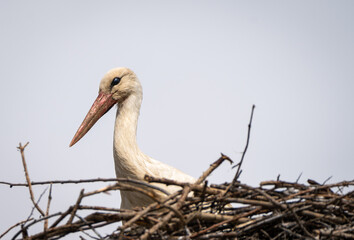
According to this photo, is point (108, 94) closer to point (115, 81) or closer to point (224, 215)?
point (115, 81)

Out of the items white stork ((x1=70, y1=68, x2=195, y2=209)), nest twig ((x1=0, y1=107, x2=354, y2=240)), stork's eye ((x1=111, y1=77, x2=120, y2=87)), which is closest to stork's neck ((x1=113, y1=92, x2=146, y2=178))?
white stork ((x1=70, y1=68, x2=195, y2=209))

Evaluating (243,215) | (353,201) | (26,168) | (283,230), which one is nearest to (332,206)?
(353,201)

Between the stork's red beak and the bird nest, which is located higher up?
the stork's red beak

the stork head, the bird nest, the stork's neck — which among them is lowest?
the bird nest

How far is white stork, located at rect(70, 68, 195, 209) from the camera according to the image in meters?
3.50

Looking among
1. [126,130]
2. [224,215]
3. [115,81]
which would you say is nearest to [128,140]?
[126,130]

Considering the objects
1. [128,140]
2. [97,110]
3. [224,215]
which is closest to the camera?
[224,215]

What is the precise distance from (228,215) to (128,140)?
1353 mm

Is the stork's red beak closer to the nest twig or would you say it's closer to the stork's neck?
the stork's neck

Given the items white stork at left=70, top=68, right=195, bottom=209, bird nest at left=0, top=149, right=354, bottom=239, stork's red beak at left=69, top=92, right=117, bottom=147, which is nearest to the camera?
bird nest at left=0, top=149, right=354, bottom=239

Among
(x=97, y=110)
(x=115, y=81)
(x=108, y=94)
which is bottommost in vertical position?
(x=97, y=110)

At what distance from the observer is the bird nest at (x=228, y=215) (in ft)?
7.52

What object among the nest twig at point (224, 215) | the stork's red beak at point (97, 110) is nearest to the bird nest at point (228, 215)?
the nest twig at point (224, 215)

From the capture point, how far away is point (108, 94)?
13.1 ft
